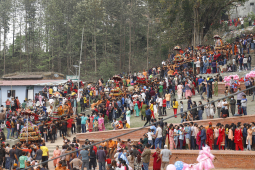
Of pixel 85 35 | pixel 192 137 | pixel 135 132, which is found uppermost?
pixel 85 35

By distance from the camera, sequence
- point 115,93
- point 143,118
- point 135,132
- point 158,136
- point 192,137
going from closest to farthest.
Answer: point 192,137
point 158,136
point 135,132
point 143,118
point 115,93

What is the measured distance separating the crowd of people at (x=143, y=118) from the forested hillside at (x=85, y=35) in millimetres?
18922

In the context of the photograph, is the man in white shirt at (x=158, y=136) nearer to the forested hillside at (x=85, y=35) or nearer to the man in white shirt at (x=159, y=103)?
the man in white shirt at (x=159, y=103)

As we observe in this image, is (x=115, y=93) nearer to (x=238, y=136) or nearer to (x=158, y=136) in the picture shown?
(x=158, y=136)

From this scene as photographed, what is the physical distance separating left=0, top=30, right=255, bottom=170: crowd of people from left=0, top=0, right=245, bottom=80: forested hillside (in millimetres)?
18922

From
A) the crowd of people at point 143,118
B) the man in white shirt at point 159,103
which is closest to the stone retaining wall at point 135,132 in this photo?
the crowd of people at point 143,118

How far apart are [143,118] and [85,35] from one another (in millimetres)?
32370

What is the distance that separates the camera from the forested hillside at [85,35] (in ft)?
156

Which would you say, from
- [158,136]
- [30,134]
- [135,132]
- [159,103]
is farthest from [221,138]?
[30,134]

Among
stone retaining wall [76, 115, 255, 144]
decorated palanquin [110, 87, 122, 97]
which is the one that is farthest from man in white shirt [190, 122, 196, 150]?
decorated palanquin [110, 87, 122, 97]

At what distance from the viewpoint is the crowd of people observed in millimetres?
12836

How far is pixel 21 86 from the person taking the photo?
35.2m

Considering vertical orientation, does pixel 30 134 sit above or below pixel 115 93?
below

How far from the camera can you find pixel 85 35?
49250 mm
